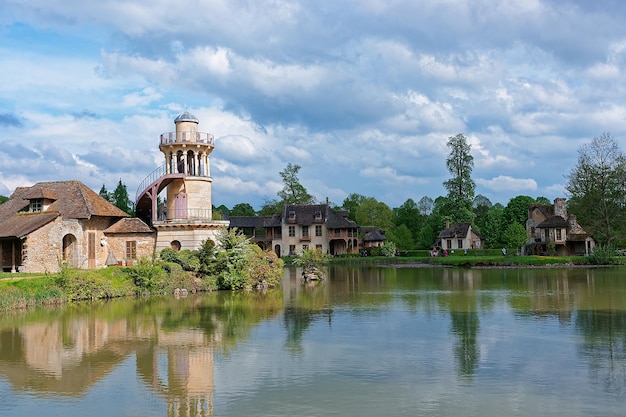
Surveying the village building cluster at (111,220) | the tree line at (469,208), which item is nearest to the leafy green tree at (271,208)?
the tree line at (469,208)

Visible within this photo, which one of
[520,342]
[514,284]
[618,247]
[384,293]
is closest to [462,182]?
[618,247]

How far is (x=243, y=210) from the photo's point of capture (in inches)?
4321

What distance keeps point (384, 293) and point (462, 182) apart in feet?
143

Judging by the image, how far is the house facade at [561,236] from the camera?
208ft

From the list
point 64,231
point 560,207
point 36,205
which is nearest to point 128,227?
Answer: point 64,231

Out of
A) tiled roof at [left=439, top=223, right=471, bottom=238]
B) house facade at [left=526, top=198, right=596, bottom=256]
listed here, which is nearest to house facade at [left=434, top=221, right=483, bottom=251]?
tiled roof at [left=439, top=223, right=471, bottom=238]

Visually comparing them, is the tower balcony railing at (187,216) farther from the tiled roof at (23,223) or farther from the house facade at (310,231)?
the house facade at (310,231)

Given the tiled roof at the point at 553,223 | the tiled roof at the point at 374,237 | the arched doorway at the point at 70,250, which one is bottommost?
the arched doorway at the point at 70,250

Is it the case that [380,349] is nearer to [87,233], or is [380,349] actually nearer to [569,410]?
[569,410]

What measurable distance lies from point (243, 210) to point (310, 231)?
38.5m

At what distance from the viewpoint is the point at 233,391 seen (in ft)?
44.2

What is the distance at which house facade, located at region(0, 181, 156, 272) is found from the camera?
33.8 meters

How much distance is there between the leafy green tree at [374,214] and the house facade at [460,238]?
1695 centimetres

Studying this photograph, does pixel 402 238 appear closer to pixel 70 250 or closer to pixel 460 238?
pixel 460 238
